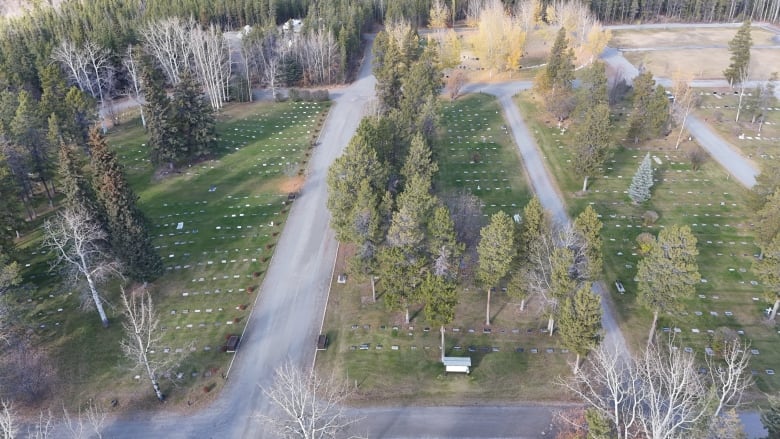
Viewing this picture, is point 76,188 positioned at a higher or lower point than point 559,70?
lower

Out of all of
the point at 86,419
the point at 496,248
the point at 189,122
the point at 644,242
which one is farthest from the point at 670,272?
the point at 189,122

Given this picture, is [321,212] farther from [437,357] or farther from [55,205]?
[55,205]

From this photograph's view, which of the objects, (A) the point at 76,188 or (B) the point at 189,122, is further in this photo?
(B) the point at 189,122

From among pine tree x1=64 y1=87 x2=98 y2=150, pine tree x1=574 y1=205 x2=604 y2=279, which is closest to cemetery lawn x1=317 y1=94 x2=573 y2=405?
pine tree x1=574 y1=205 x2=604 y2=279

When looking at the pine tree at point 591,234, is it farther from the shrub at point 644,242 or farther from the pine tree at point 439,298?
the shrub at point 644,242

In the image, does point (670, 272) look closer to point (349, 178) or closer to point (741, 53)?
point (349, 178)

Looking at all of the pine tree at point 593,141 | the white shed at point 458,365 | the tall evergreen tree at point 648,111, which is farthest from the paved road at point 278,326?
the tall evergreen tree at point 648,111
